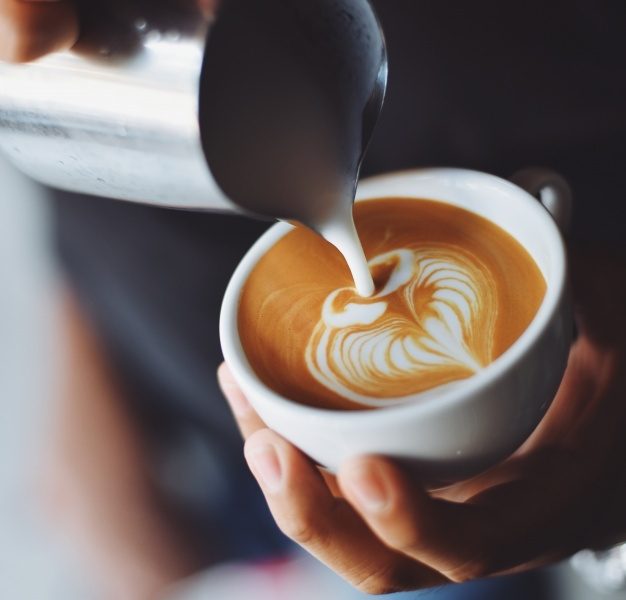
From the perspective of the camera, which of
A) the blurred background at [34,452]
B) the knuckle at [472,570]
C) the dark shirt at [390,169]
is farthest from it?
the blurred background at [34,452]

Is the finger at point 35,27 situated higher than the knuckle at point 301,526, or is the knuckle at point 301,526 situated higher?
the finger at point 35,27

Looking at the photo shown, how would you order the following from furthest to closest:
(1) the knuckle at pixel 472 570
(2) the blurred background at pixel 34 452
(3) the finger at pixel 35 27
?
(2) the blurred background at pixel 34 452
(1) the knuckle at pixel 472 570
(3) the finger at pixel 35 27

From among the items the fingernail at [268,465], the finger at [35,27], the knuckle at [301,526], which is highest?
the finger at [35,27]

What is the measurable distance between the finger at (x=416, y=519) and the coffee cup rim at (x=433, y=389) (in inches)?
1.8

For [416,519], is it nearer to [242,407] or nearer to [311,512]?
[311,512]

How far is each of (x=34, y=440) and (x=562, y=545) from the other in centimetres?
96

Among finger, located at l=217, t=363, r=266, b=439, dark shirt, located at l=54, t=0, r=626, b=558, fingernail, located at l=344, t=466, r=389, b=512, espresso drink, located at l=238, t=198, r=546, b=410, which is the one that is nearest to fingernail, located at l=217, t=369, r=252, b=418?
finger, located at l=217, t=363, r=266, b=439

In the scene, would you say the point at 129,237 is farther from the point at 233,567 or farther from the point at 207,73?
the point at 207,73

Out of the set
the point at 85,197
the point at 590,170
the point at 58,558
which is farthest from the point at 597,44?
the point at 58,558

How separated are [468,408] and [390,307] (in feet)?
0.55

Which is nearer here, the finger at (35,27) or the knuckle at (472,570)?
the finger at (35,27)

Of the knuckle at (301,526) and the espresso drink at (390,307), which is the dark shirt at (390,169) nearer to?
the espresso drink at (390,307)

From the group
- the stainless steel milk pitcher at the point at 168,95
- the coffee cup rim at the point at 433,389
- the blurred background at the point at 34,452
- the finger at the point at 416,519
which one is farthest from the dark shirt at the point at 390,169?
the finger at the point at 416,519

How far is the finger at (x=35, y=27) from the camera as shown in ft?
1.41
